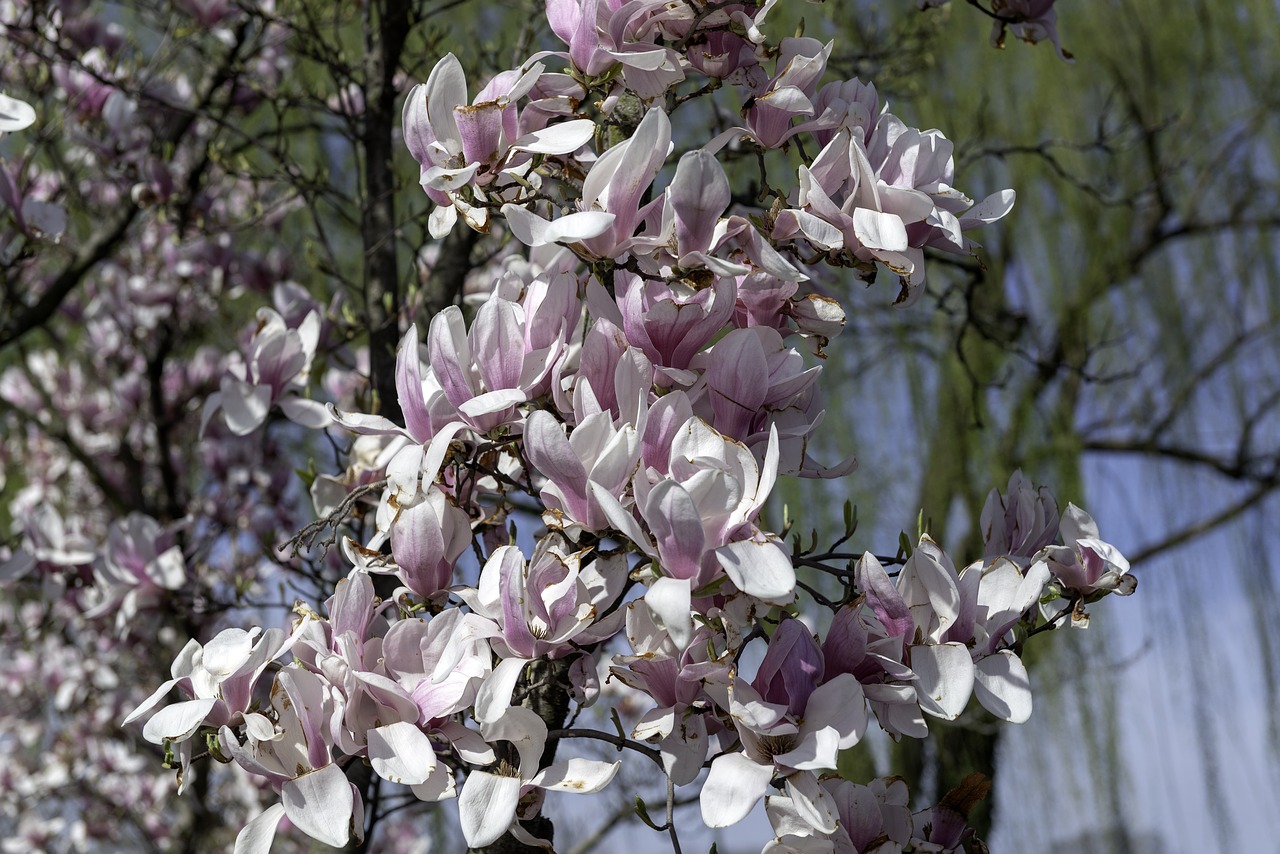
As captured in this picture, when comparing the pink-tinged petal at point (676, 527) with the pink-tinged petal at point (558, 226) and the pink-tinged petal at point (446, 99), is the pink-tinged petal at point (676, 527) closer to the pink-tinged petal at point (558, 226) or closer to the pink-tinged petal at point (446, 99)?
the pink-tinged petal at point (558, 226)

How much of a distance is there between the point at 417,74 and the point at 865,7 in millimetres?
2076

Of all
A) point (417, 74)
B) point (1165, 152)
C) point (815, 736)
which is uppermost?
point (417, 74)

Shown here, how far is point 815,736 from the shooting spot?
0.64 m

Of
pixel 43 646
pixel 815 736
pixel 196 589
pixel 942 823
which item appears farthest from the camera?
pixel 43 646

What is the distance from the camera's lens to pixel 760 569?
→ 61cm

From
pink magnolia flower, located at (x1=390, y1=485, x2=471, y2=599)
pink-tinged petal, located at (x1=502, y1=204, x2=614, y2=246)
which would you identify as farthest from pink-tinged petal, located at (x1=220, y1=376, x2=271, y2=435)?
pink-tinged petal, located at (x1=502, y1=204, x2=614, y2=246)

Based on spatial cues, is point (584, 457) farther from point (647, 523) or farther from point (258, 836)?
point (258, 836)

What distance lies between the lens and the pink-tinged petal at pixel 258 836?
0.69 metres

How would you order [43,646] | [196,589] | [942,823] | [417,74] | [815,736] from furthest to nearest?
[43,646] < [417,74] < [196,589] < [942,823] < [815,736]

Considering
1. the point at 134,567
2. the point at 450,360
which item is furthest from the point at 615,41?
the point at 134,567

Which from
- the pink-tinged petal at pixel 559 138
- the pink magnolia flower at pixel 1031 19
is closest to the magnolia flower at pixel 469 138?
the pink-tinged petal at pixel 559 138

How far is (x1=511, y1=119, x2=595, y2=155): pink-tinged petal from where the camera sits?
0.73 meters

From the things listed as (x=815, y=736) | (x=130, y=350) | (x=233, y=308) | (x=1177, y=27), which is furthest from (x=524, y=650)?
(x=1177, y=27)

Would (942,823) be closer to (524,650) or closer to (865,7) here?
(524,650)
